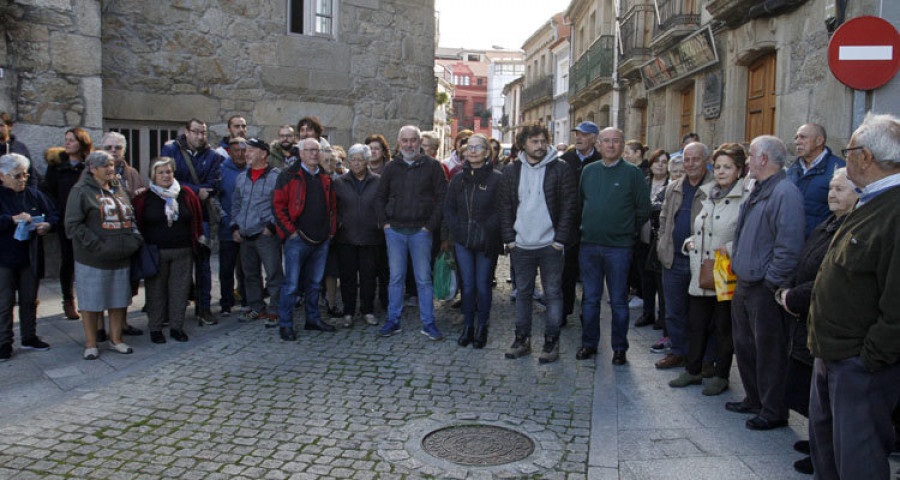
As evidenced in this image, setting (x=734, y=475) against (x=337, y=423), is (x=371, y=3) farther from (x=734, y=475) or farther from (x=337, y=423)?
(x=734, y=475)

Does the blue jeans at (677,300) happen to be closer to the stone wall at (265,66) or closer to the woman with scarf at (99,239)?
the woman with scarf at (99,239)

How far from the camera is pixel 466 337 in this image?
627 cm

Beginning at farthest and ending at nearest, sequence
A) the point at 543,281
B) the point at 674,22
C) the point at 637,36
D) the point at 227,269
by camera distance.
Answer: the point at 637,36, the point at 674,22, the point at 227,269, the point at 543,281

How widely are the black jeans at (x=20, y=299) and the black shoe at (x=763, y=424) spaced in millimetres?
5428

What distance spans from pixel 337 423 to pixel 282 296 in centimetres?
230

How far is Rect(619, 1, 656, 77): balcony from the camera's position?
16.5 metres

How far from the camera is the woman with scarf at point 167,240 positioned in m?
6.08

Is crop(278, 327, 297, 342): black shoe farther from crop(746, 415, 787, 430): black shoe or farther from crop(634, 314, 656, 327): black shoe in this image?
crop(746, 415, 787, 430): black shoe

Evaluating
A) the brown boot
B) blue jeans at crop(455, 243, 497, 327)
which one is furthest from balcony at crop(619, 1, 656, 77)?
the brown boot

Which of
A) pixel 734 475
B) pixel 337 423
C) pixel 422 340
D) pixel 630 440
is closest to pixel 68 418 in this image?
pixel 337 423

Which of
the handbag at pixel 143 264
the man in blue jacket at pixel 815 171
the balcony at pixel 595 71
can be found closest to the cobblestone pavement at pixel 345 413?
the handbag at pixel 143 264

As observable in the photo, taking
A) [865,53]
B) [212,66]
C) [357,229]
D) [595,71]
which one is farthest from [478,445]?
[595,71]

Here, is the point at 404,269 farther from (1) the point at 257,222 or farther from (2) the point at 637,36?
(2) the point at 637,36

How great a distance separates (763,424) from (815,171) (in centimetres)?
167
